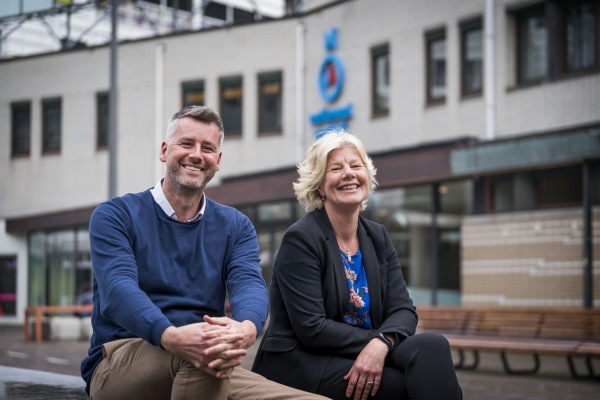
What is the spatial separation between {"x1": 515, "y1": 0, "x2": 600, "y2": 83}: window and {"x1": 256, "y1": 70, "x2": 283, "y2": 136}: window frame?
8750 mm

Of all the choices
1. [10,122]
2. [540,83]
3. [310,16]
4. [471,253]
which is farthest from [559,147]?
[10,122]

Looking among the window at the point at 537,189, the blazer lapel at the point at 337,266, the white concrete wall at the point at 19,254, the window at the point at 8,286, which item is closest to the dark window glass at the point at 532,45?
the window at the point at 537,189

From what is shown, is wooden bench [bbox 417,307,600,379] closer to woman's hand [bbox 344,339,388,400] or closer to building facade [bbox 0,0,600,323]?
building facade [bbox 0,0,600,323]

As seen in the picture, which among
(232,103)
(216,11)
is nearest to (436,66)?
(232,103)

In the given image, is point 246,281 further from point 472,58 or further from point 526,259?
point 472,58

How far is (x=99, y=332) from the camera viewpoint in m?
4.13

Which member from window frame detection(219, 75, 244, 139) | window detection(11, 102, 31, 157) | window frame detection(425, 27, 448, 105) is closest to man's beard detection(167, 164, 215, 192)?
window frame detection(425, 27, 448, 105)

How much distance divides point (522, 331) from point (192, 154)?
1224 cm

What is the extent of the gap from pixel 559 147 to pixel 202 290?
1617 centimetres

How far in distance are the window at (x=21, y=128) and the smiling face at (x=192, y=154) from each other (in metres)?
32.5

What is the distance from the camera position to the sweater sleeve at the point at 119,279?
12.3 feet

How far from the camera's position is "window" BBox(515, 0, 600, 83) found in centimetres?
1980

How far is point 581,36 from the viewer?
19938 mm

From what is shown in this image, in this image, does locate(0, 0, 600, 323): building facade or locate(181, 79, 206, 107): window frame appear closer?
locate(0, 0, 600, 323): building facade
